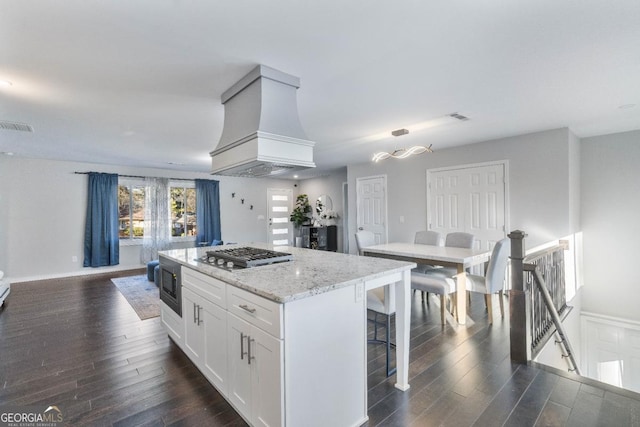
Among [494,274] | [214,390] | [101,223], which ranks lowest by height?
[214,390]

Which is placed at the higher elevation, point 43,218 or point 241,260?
point 43,218

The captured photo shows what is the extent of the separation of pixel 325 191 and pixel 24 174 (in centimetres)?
649

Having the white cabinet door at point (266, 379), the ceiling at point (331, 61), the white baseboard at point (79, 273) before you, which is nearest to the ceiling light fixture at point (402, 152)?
the ceiling at point (331, 61)

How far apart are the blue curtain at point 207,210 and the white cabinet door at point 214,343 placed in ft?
18.2

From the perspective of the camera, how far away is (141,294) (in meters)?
4.63

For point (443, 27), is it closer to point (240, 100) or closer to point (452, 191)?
point (240, 100)

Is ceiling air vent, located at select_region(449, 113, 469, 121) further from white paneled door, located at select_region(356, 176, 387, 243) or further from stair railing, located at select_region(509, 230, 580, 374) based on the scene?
white paneled door, located at select_region(356, 176, 387, 243)

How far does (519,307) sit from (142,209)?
7.35m

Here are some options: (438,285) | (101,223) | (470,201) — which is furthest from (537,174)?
(101,223)

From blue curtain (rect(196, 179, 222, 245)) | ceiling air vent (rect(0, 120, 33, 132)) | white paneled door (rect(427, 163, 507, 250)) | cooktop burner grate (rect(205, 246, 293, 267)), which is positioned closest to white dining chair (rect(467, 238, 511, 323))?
white paneled door (rect(427, 163, 507, 250))

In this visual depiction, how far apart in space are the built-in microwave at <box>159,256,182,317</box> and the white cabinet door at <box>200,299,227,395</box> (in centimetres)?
53

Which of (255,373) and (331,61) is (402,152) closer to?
(331,61)

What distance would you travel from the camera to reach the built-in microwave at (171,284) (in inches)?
101

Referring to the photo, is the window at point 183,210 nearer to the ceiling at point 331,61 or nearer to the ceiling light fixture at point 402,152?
the ceiling at point 331,61
